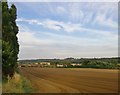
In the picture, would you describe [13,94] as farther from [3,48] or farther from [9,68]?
[9,68]

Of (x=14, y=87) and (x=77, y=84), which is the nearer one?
(x=14, y=87)

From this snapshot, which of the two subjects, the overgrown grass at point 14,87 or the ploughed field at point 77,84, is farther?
the ploughed field at point 77,84

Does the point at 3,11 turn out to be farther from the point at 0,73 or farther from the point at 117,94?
the point at 117,94

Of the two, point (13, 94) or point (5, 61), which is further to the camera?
point (5, 61)

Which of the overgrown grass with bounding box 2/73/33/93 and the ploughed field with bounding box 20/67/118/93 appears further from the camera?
the ploughed field with bounding box 20/67/118/93

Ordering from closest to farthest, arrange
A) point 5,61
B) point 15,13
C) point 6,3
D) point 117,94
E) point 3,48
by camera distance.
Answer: point 117,94 < point 3,48 < point 5,61 < point 6,3 < point 15,13

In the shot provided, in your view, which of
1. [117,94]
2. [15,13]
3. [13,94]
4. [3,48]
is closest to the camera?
[13,94]

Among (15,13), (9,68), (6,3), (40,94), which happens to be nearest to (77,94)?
(40,94)

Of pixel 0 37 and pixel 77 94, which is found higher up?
pixel 0 37

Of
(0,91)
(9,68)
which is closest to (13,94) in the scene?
(0,91)

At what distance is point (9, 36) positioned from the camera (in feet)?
95.9

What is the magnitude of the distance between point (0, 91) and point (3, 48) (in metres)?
5.65

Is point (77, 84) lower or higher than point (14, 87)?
lower

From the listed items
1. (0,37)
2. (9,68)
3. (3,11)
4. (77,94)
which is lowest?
(77,94)
